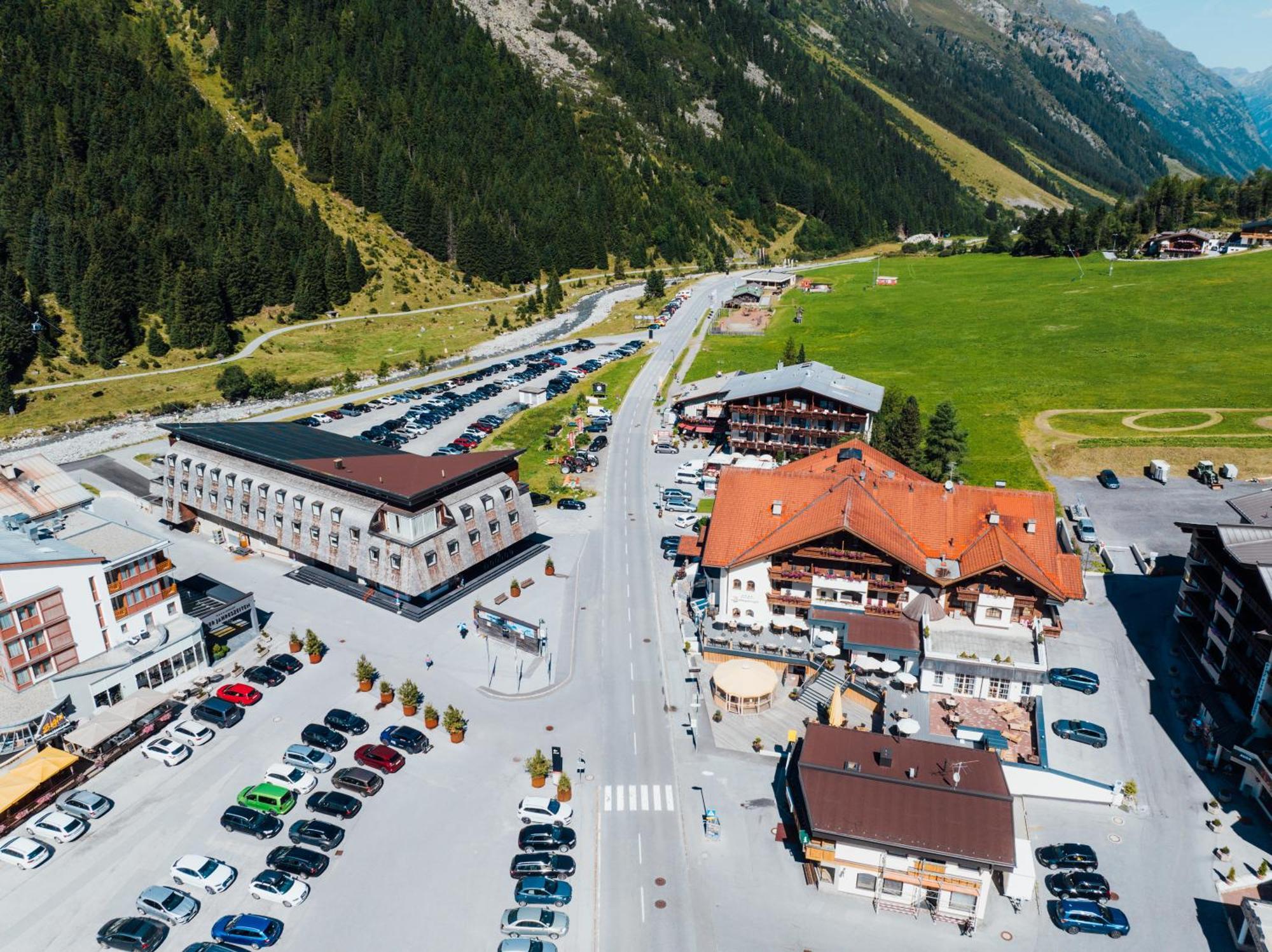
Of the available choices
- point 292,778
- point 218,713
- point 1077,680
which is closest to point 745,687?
point 1077,680

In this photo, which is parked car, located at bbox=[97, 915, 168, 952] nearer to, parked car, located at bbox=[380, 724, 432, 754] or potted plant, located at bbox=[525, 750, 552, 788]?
parked car, located at bbox=[380, 724, 432, 754]

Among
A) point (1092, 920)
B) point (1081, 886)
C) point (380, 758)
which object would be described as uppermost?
point (380, 758)

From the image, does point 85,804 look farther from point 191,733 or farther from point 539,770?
point 539,770

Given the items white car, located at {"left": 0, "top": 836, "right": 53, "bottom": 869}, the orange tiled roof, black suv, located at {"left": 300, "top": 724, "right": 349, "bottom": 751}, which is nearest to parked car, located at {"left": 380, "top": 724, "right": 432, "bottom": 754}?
black suv, located at {"left": 300, "top": 724, "right": 349, "bottom": 751}

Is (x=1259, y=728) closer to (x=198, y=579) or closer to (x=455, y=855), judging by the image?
(x=455, y=855)

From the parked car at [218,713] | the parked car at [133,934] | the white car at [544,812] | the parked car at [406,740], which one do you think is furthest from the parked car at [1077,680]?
the parked car at [218,713]

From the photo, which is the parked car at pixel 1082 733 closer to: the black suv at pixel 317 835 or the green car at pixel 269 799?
the black suv at pixel 317 835

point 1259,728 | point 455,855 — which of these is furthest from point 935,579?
point 455,855
